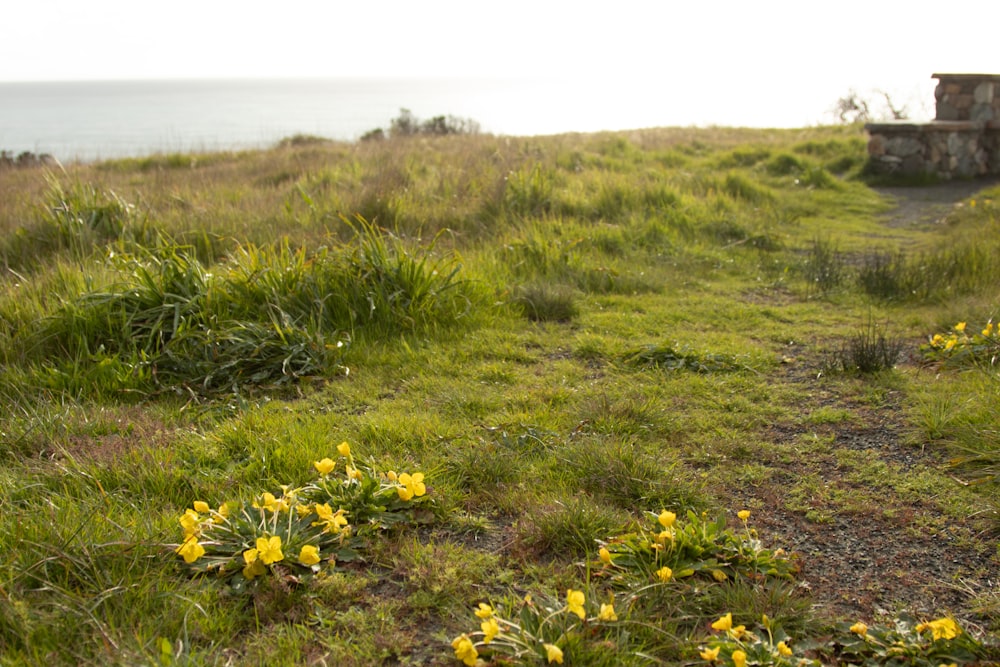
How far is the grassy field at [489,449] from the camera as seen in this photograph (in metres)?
2.30

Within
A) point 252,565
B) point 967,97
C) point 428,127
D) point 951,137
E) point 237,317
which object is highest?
point 428,127

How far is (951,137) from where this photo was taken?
12188mm

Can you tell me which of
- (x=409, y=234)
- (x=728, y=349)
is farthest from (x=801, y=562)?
(x=409, y=234)

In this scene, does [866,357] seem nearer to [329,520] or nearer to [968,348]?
[968,348]

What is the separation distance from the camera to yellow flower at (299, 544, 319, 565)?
2.49 meters

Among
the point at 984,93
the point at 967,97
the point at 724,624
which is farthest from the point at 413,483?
Result: the point at 967,97

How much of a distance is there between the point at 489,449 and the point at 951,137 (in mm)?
11844

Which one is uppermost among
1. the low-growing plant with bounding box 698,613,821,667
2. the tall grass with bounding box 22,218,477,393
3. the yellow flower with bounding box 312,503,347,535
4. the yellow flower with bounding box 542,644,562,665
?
the tall grass with bounding box 22,218,477,393

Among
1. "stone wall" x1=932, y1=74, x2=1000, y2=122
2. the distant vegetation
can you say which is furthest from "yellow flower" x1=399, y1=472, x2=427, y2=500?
the distant vegetation

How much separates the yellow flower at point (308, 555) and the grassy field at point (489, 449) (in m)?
0.02

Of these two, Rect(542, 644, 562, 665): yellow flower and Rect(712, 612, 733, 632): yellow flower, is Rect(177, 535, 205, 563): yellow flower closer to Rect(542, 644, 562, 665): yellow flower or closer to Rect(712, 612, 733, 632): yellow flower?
Rect(542, 644, 562, 665): yellow flower

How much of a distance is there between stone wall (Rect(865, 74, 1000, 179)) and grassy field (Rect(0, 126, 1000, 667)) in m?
5.71

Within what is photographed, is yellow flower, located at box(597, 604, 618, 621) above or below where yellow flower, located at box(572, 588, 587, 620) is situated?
below

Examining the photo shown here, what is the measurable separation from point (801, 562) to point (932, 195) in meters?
10.6
